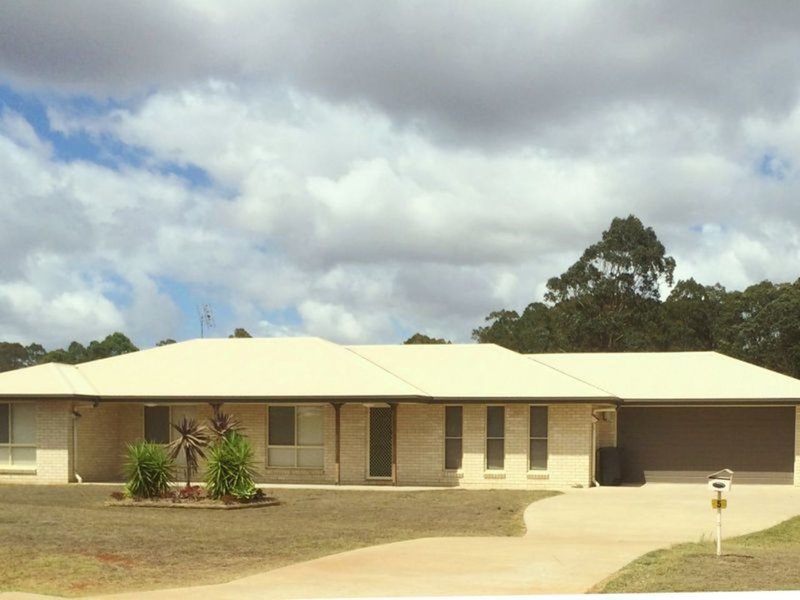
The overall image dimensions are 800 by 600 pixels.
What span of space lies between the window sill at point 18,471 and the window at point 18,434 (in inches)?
4.7

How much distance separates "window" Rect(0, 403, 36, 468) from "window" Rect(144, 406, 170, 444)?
3143 millimetres

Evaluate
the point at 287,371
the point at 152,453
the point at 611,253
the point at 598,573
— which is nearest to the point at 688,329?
the point at 611,253

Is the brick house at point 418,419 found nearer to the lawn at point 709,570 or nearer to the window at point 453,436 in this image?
the window at point 453,436

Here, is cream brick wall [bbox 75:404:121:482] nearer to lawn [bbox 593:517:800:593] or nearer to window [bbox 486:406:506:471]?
window [bbox 486:406:506:471]

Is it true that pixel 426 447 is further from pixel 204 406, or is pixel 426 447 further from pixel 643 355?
pixel 643 355

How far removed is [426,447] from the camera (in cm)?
3033

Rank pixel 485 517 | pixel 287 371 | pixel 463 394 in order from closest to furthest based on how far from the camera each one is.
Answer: pixel 485 517
pixel 463 394
pixel 287 371

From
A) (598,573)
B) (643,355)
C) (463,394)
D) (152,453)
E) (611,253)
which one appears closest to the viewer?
(598,573)

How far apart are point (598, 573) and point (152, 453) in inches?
539

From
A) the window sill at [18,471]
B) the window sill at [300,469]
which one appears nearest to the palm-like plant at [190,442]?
the window sill at [300,469]

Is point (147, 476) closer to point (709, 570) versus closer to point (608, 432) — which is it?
point (608, 432)

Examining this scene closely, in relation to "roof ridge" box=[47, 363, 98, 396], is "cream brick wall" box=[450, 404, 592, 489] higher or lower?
lower

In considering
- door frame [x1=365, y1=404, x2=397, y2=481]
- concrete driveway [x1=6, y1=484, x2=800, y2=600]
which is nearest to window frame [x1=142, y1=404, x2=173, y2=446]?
door frame [x1=365, y1=404, x2=397, y2=481]

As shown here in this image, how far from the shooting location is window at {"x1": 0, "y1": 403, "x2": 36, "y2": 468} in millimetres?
31344
